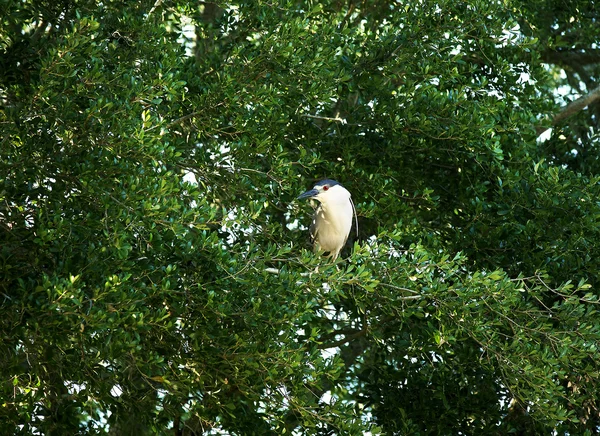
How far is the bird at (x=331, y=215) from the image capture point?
7.53 metres

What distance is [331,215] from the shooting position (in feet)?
25.1

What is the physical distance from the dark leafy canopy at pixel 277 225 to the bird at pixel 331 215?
0.18m

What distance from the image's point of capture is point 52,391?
6.94 m

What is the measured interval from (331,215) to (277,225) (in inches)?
26.1

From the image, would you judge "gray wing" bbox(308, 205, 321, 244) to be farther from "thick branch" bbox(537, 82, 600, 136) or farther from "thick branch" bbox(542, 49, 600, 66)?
"thick branch" bbox(542, 49, 600, 66)

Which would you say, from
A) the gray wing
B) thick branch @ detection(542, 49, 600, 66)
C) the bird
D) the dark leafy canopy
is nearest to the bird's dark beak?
the bird

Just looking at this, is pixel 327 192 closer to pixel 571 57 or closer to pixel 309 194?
pixel 309 194

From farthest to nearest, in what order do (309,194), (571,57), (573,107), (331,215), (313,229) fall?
1. (571,57)
2. (573,107)
3. (313,229)
4. (331,215)
5. (309,194)

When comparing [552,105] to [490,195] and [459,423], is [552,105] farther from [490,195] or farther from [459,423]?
[459,423]

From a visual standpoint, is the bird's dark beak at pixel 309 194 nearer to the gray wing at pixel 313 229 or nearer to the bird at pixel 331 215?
the bird at pixel 331 215

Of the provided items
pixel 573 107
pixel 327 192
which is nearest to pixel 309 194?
pixel 327 192

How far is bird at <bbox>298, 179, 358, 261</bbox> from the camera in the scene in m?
7.53

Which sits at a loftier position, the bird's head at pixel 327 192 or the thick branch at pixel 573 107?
the thick branch at pixel 573 107

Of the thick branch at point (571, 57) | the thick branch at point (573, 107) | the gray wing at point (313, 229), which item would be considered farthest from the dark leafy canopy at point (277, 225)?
the thick branch at point (571, 57)
